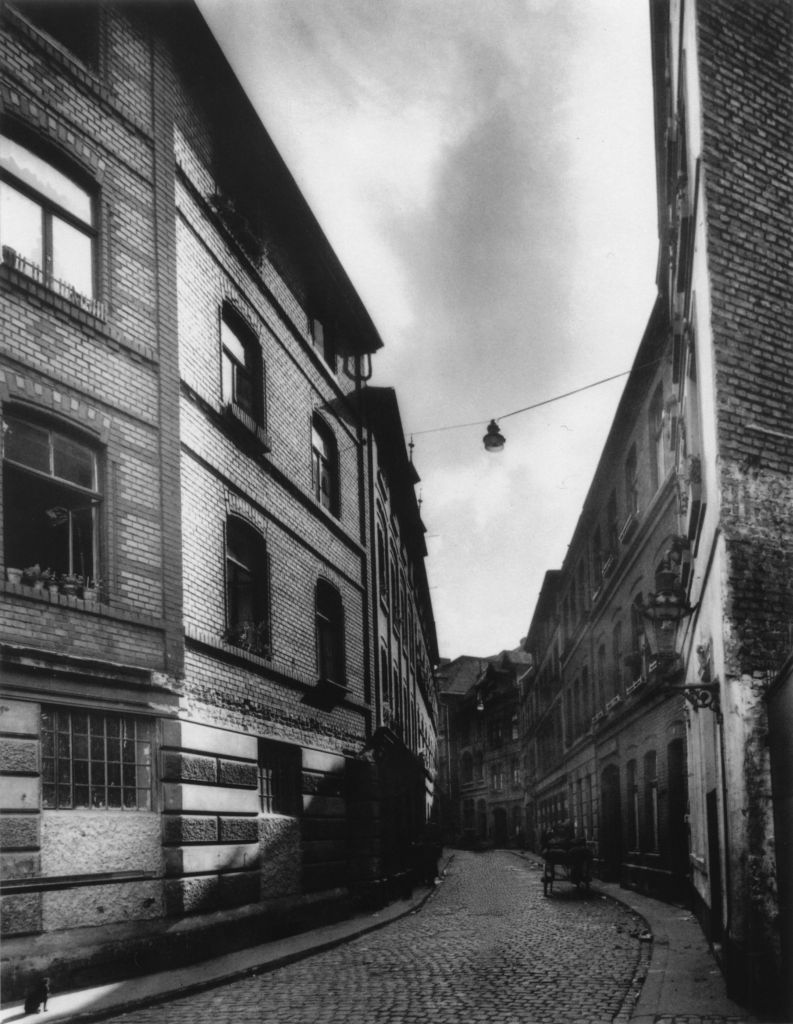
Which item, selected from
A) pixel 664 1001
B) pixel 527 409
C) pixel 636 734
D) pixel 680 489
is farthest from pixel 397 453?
pixel 664 1001

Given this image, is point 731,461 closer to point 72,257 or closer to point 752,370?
point 752,370

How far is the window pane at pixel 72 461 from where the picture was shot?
35.0 ft

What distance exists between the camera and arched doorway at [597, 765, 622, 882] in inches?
969

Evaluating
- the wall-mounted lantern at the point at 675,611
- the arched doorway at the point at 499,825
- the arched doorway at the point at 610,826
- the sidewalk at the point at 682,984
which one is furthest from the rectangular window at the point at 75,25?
the arched doorway at the point at 499,825

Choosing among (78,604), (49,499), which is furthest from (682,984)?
(49,499)

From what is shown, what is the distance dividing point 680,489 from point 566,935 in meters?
5.81

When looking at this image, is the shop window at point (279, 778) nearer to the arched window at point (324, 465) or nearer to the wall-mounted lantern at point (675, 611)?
the arched window at point (324, 465)

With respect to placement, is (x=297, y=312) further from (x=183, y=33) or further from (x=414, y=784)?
(x=414, y=784)

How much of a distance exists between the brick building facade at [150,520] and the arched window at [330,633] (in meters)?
0.74

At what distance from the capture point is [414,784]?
89.9 ft

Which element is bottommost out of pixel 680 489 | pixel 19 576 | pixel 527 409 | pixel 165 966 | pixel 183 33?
pixel 165 966

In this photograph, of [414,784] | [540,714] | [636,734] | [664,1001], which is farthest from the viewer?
[540,714]

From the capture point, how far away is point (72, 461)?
10.9m

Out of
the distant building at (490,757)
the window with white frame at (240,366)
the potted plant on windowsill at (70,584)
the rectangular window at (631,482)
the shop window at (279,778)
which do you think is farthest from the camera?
the distant building at (490,757)
